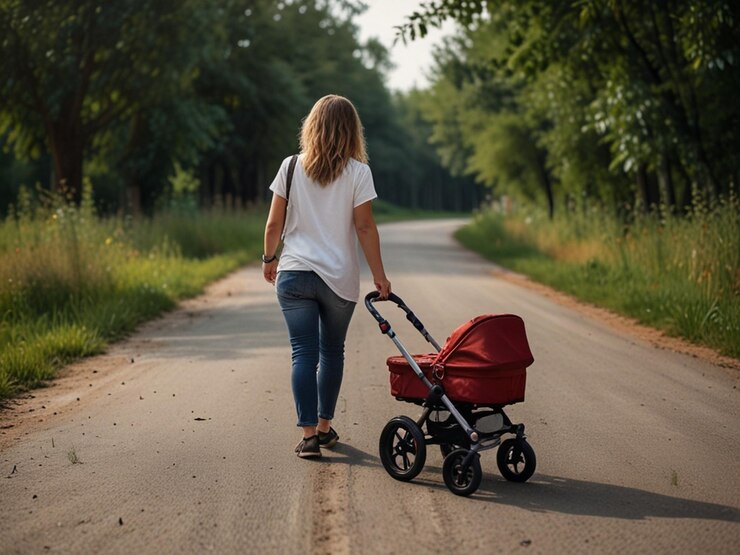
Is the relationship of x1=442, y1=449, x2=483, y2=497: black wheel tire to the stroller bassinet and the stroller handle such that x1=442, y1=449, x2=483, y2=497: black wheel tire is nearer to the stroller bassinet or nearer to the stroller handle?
the stroller bassinet

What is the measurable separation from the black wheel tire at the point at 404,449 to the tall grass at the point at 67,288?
13.2ft

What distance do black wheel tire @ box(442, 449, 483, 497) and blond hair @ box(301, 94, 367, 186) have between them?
182 centimetres

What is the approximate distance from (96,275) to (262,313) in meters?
2.34

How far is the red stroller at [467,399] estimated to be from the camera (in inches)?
224

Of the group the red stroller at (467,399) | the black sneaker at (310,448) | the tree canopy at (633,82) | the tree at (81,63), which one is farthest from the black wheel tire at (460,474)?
the tree at (81,63)

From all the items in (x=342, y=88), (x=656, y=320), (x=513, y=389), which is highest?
(x=342, y=88)

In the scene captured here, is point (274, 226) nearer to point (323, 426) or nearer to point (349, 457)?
point (323, 426)

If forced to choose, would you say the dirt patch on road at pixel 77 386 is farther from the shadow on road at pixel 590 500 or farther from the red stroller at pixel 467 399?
the shadow on road at pixel 590 500

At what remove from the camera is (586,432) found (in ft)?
23.7

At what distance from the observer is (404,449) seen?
6.00 m

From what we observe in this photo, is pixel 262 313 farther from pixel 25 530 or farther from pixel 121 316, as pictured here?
pixel 25 530

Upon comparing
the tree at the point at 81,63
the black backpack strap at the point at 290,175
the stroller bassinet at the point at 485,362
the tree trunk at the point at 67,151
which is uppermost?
the tree at the point at 81,63

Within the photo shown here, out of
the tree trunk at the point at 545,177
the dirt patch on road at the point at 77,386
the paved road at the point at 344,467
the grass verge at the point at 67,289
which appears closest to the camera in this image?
the paved road at the point at 344,467

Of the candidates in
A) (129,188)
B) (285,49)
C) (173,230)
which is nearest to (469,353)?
(173,230)
